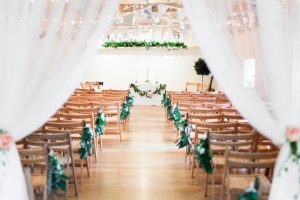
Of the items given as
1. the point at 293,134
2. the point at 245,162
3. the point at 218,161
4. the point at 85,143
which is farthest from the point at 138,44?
the point at 293,134

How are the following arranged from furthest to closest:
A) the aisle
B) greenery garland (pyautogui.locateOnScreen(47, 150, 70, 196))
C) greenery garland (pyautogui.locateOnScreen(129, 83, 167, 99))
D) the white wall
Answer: the white wall, greenery garland (pyautogui.locateOnScreen(129, 83, 167, 99)), the aisle, greenery garland (pyautogui.locateOnScreen(47, 150, 70, 196))

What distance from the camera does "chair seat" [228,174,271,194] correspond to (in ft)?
12.6

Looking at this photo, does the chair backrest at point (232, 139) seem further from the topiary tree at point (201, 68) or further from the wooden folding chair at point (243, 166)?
the topiary tree at point (201, 68)

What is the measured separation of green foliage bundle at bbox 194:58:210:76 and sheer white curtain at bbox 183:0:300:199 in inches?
510

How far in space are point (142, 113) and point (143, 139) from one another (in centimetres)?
465

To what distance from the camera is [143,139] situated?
8859 millimetres

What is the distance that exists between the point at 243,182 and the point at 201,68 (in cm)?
1283

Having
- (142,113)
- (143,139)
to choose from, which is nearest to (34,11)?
(143,139)

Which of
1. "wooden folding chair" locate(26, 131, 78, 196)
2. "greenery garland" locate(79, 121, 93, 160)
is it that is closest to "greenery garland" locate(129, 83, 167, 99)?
"greenery garland" locate(79, 121, 93, 160)

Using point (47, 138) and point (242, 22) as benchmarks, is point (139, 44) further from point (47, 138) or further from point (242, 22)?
point (242, 22)

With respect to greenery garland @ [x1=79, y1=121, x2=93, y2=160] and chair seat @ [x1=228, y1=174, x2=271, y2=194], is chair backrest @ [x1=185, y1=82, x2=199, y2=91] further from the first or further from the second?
chair seat @ [x1=228, y1=174, x2=271, y2=194]

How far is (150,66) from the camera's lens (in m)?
18.2

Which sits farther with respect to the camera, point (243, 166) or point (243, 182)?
point (243, 182)

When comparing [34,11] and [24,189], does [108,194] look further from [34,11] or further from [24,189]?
[34,11]
